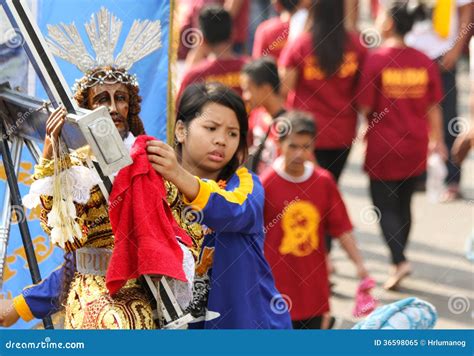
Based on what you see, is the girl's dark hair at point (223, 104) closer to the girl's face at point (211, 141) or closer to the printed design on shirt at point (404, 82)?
the girl's face at point (211, 141)

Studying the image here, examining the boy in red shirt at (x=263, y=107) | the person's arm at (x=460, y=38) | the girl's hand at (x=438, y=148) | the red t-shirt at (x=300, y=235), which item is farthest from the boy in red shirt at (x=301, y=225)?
the person's arm at (x=460, y=38)

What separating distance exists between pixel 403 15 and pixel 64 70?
9.48 ft

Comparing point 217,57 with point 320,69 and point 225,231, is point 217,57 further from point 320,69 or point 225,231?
point 225,231

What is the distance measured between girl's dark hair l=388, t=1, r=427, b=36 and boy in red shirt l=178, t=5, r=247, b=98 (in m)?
0.80

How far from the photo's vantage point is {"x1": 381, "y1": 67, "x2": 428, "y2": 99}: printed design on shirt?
774 centimetres

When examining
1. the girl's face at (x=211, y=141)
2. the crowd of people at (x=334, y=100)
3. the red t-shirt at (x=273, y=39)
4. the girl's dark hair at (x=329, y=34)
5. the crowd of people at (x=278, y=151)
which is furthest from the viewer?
the red t-shirt at (x=273, y=39)

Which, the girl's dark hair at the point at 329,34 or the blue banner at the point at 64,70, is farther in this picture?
the girl's dark hair at the point at 329,34

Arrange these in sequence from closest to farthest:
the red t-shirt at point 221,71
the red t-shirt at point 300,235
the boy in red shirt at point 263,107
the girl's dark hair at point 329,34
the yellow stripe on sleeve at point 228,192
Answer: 1. the yellow stripe on sleeve at point 228,192
2. the red t-shirt at point 300,235
3. the boy in red shirt at point 263,107
4. the girl's dark hair at point 329,34
5. the red t-shirt at point 221,71

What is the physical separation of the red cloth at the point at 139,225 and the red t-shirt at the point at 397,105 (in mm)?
3224

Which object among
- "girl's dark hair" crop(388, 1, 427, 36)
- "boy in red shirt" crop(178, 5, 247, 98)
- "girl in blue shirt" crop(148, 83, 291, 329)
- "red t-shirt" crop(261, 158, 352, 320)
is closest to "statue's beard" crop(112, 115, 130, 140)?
"girl in blue shirt" crop(148, 83, 291, 329)

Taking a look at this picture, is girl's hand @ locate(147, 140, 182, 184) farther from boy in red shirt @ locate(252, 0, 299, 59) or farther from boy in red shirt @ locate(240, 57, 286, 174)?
boy in red shirt @ locate(252, 0, 299, 59)

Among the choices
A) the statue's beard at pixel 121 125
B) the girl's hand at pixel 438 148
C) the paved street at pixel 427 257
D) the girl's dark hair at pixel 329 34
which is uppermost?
the girl's dark hair at pixel 329 34

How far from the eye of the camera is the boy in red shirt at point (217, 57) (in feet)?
25.7
